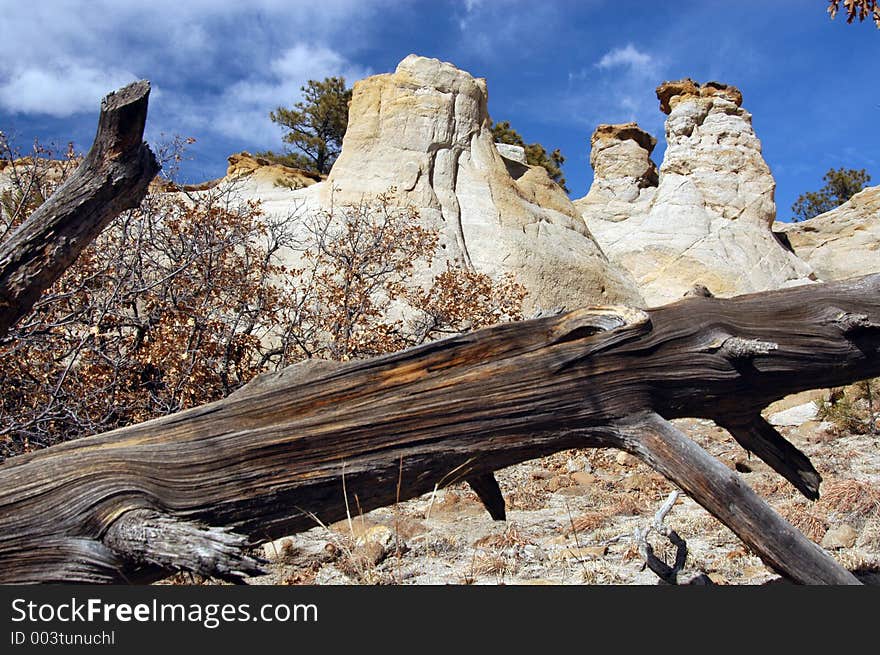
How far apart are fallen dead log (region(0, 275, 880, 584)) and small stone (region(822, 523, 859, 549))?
2434 millimetres

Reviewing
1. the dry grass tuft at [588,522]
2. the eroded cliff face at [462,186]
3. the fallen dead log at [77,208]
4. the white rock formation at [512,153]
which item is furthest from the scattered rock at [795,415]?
the fallen dead log at [77,208]

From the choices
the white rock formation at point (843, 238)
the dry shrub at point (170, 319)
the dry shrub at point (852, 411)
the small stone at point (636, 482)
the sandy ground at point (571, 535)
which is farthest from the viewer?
the white rock formation at point (843, 238)

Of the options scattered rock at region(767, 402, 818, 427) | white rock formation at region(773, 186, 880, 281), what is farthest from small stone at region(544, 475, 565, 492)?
white rock formation at region(773, 186, 880, 281)

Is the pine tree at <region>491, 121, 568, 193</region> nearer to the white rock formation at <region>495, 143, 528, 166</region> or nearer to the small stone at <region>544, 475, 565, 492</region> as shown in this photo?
the white rock formation at <region>495, 143, 528, 166</region>

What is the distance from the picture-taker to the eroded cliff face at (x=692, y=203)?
17.4 meters

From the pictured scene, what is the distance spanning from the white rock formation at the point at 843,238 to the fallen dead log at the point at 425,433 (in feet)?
66.1

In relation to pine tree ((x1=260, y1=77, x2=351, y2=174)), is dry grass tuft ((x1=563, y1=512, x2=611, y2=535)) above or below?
below

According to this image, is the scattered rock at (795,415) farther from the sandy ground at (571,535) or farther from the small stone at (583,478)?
the small stone at (583,478)

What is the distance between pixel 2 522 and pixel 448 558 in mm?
3203

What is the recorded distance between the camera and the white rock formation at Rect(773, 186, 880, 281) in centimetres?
2061

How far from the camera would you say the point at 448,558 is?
517cm

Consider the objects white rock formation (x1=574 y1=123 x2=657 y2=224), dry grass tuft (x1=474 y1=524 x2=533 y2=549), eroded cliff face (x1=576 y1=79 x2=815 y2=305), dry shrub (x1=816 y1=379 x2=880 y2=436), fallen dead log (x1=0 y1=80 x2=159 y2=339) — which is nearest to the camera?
fallen dead log (x1=0 y1=80 x2=159 y2=339)

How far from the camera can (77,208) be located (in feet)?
9.56

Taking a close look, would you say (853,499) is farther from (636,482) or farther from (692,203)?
(692,203)
